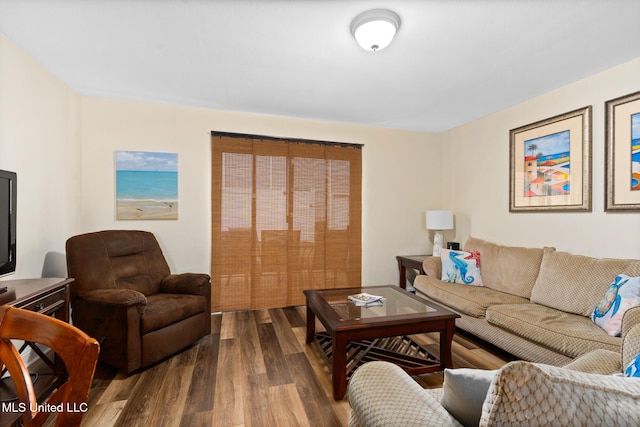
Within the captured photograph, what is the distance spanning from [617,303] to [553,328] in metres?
0.43

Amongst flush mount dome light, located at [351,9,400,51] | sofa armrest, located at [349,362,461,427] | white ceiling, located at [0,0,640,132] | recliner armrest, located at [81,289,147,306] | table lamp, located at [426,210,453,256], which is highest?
white ceiling, located at [0,0,640,132]

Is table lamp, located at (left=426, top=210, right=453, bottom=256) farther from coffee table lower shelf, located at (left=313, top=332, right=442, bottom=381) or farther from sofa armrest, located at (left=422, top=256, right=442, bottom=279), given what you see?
coffee table lower shelf, located at (left=313, top=332, right=442, bottom=381)

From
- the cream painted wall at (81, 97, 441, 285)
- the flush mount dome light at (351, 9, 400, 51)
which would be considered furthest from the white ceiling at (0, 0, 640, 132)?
the cream painted wall at (81, 97, 441, 285)

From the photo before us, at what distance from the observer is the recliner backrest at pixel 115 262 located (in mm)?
2354

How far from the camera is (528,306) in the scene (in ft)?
8.05

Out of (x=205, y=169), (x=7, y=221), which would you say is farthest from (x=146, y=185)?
(x=7, y=221)

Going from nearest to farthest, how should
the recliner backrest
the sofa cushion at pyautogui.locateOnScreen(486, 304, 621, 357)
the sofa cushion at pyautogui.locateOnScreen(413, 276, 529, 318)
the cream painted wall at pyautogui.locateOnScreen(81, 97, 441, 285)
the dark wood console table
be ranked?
the dark wood console table, the sofa cushion at pyautogui.locateOnScreen(486, 304, 621, 357), the recliner backrest, the sofa cushion at pyautogui.locateOnScreen(413, 276, 529, 318), the cream painted wall at pyautogui.locateOnScreen(81, 97, 441, 285)

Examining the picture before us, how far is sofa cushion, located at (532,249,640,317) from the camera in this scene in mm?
2184

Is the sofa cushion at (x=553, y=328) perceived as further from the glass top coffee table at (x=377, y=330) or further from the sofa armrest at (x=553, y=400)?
the sofa armrest at (x=553, y=400)

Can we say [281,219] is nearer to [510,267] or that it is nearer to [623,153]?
[510,267]

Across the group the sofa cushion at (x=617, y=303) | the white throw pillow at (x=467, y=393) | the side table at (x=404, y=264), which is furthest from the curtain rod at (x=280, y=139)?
the white throw pillow at (x=467, y=393)

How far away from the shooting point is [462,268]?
10.6 ft

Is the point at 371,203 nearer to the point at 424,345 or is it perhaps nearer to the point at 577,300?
the point at 424,345

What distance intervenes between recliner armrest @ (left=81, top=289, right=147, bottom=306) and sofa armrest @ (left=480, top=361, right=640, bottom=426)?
7.46 feet
